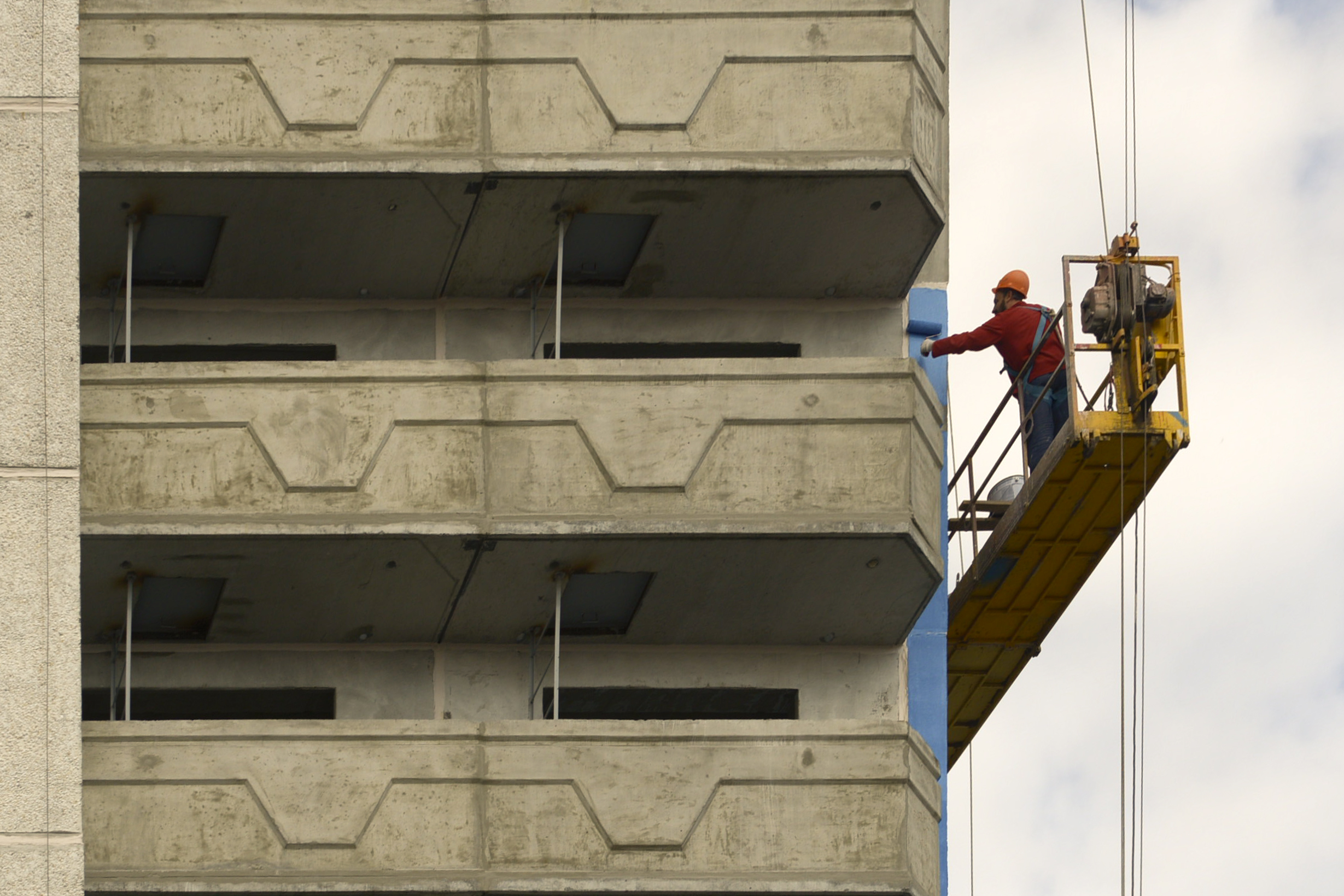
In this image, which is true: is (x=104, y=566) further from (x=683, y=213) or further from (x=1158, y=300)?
(x=1158, y=300)

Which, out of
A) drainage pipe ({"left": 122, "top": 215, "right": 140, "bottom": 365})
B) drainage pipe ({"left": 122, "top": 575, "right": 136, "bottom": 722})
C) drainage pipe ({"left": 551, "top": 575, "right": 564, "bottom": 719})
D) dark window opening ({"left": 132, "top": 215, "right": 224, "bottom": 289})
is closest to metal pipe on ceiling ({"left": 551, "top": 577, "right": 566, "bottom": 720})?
drainage pipe ({"left": 551, "top": 575, "right": 564, "bottom": 719})

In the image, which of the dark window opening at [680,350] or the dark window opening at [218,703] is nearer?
the dark window opening at [218,703]

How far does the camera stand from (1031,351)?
2483cm

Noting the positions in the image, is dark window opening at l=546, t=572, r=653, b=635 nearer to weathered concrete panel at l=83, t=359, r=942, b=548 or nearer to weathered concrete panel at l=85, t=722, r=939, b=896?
weathered concrete panel at l=83, t=359, r=942, b=548

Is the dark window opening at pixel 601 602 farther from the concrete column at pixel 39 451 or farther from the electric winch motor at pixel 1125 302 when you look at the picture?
the concrete column at pixel 39 451

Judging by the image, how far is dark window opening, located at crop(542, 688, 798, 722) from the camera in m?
22.5

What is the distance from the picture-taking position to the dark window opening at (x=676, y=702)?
22484 millimetres

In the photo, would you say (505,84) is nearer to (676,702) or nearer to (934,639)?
(676,702)

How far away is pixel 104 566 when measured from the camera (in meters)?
21.1

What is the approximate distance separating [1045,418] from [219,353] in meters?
7.02

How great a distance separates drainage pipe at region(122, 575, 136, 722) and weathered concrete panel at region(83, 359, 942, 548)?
901 millimetres

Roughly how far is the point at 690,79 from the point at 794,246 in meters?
1.73

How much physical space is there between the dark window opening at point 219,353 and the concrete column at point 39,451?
13.2ft

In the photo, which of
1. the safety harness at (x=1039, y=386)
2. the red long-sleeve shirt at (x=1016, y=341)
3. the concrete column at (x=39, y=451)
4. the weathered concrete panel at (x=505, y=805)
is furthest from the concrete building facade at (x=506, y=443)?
the safety harness at (x=1039, y=386)
